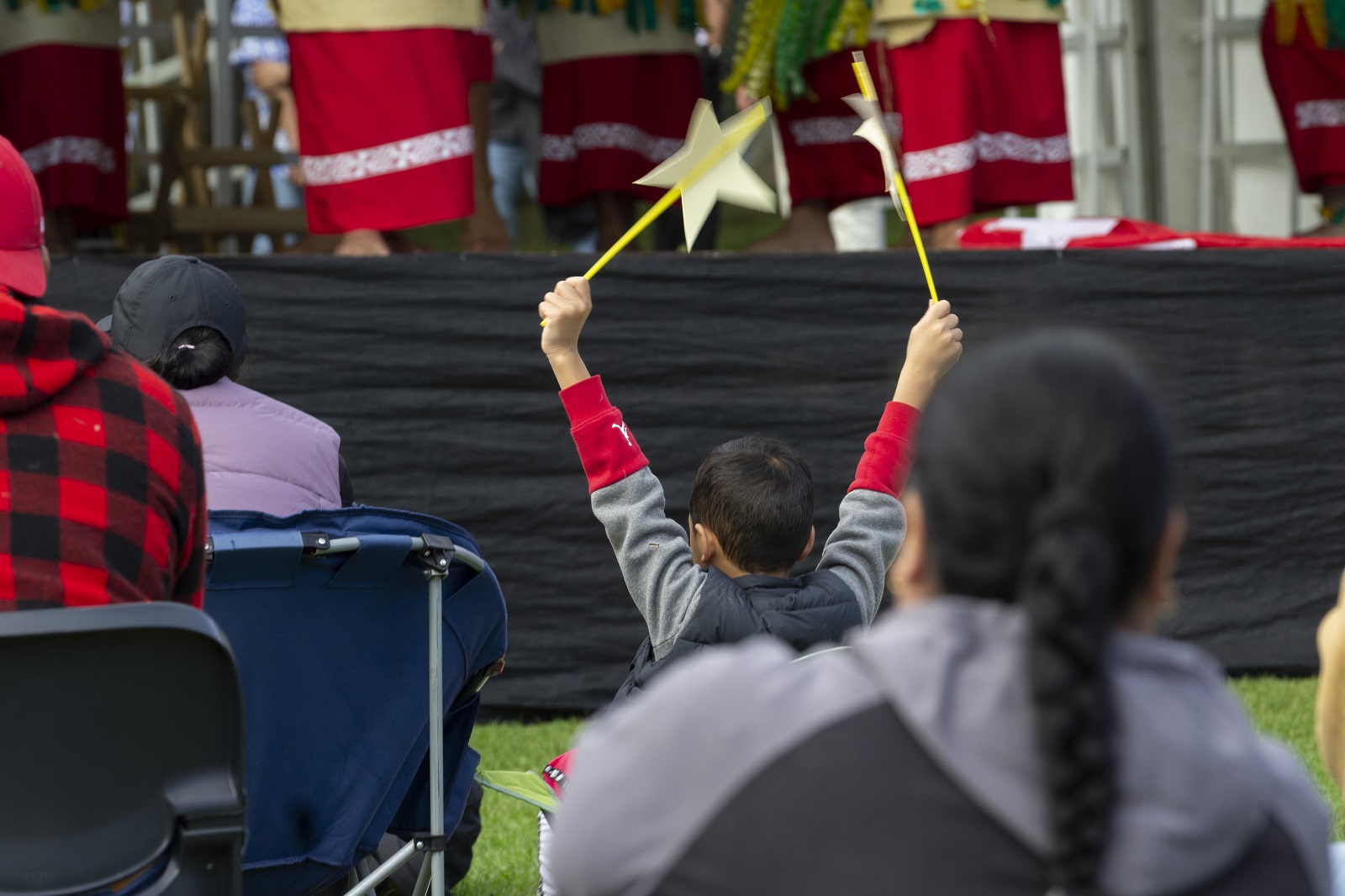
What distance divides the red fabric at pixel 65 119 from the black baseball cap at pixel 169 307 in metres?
2.21

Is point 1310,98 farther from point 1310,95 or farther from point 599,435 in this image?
point 599,435

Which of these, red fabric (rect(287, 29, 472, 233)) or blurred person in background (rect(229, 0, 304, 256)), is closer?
red fabric (rect(287, 29, 472, 233))

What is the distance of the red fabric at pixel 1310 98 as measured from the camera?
4.39 m

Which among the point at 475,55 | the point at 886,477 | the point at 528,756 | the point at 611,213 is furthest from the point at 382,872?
the point at 611,213

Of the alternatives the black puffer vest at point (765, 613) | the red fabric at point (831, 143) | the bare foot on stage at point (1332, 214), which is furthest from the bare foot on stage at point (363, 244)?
the black puffer vest at point (765, 613)

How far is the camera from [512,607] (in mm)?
3615

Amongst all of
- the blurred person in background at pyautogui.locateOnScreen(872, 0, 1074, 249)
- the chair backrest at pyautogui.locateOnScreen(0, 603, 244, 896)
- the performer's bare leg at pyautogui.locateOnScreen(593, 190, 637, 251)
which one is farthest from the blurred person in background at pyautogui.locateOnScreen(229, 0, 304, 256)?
the chair backrest at pyautogui.locateOnScreen(0, 603, 244, 896)

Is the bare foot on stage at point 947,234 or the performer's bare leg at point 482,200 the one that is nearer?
the bare foot on stage at point 947,234

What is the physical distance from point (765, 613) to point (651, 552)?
0.16 metres

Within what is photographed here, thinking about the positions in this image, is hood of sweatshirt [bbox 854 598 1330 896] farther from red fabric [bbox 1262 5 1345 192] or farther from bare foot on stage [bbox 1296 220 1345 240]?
red fabric [bbox 1262 5 1345 192]

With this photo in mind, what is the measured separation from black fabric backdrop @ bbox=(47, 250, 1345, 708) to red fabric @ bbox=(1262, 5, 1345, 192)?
0.88m

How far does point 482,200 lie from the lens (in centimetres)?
414

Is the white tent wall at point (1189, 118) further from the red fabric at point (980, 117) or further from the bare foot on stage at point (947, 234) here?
the bare foot on stage at point (947, 234)

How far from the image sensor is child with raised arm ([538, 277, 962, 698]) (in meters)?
1.95
